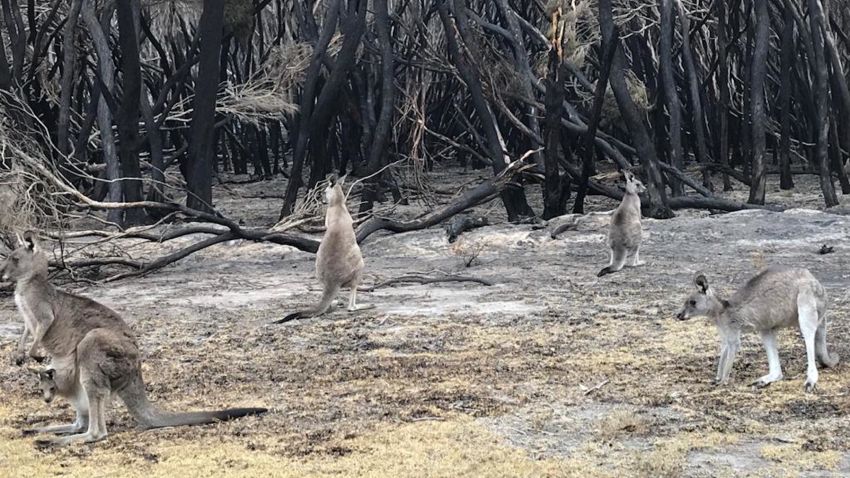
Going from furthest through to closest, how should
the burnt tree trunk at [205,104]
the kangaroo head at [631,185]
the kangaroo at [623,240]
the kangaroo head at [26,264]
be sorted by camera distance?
the burnt tree trunk at [205,104] < the kangaroo head at [631,185] < the kangaroo at [623,240] < the kangaroo head at [26,264]

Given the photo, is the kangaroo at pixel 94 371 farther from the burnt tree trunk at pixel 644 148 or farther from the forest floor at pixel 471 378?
the burnt tree trunk at pixel 644 148

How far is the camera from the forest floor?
5.33 meters

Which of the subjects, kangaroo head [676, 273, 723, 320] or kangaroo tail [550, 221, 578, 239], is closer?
kangaroo head [676, 273, 723, 320]

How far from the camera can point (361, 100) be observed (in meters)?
20.4

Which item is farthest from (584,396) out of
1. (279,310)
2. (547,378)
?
(279,310)

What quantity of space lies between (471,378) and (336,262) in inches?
108

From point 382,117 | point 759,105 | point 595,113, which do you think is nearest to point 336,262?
point 595,113

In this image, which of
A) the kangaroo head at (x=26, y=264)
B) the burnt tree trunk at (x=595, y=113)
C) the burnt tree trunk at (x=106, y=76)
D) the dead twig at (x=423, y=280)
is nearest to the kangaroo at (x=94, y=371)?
the kangaroo head at (x=26, y=264)

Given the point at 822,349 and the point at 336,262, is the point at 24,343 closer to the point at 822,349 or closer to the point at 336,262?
the point at 336,262

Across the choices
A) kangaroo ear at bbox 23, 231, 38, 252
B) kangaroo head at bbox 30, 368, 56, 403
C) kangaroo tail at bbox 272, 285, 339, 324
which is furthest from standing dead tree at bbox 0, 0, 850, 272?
kangaroo head at bbox 30, 368, 56, 403

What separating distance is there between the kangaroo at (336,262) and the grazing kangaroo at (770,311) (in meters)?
3.31

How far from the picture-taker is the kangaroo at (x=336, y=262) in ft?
30.4

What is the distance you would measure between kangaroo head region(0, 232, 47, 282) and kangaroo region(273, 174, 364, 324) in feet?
7.70

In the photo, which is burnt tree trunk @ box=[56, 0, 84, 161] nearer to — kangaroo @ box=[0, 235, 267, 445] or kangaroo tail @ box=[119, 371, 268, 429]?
kangaroo @ box=[0, 235, 267, 445]
